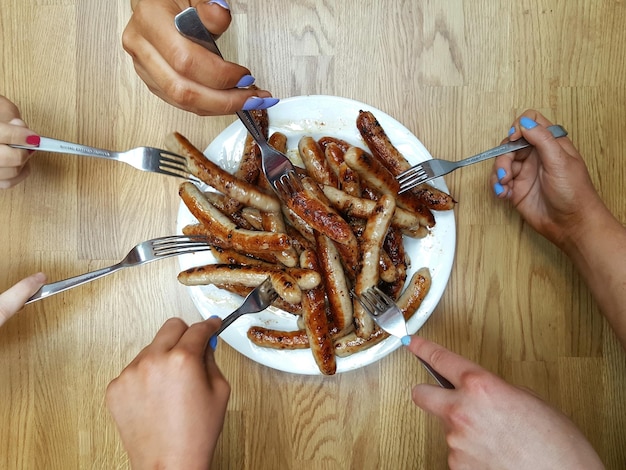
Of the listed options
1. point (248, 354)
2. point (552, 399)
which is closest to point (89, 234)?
point (248, 354)

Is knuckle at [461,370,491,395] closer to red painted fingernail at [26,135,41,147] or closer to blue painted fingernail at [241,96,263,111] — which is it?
blue painted fingernail at [241,96,263,111]

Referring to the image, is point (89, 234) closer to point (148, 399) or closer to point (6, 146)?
point (6, 146)

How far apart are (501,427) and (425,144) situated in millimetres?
953

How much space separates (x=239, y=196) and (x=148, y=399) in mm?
600

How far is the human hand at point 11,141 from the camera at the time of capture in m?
1.45

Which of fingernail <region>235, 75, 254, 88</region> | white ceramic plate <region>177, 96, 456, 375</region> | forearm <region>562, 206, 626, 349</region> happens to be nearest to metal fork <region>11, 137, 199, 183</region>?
white ceramic plate <region>177, 96, 456, 375</region>

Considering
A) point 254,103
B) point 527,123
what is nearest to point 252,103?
point 254,103

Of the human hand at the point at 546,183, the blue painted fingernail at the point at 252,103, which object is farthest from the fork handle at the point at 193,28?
the human hand at the point at 546,183

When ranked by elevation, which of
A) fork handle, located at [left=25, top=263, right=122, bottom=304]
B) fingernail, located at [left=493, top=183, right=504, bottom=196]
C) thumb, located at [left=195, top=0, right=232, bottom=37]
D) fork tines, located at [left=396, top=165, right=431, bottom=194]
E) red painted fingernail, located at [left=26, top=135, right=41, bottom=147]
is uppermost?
thumb, located at [left=195, top=0, right=232, bottom=37]

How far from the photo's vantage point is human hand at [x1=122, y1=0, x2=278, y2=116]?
44.3 inches

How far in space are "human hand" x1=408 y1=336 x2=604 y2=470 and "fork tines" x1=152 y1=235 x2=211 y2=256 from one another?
0.80 m

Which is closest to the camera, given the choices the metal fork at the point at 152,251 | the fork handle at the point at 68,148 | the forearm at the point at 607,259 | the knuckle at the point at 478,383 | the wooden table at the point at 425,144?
the knuckle at the point at 478,383

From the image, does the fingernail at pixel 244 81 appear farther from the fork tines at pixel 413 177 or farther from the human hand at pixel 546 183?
the human hand at pixel 546 183

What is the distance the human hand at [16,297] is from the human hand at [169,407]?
0.51 metres
